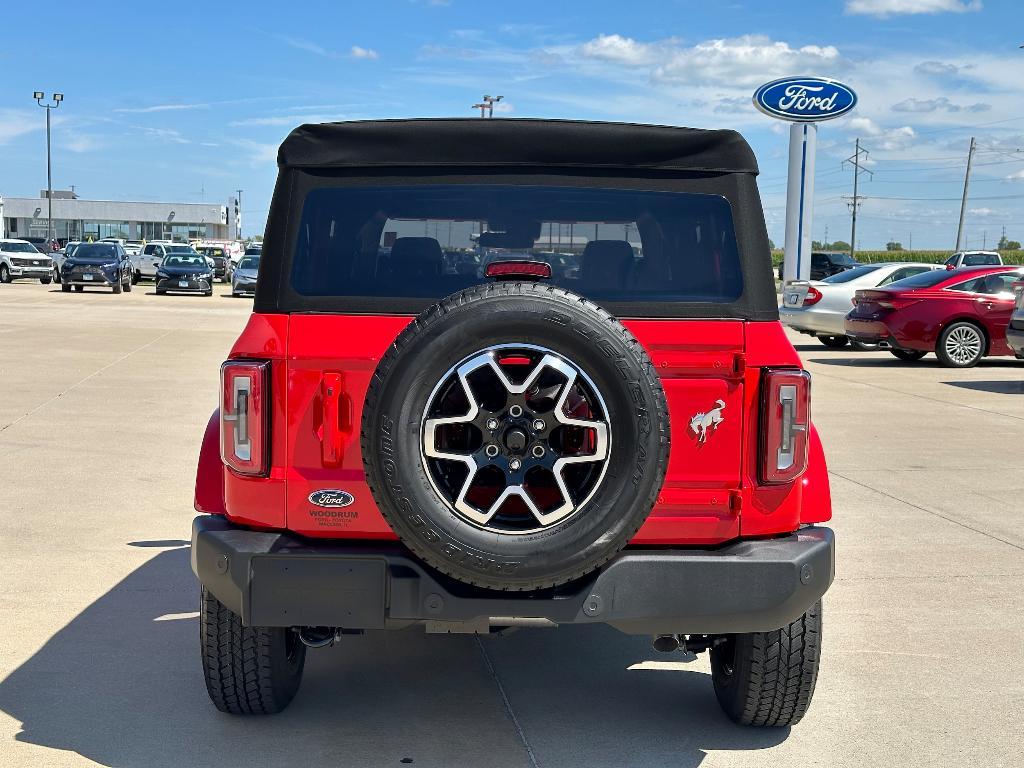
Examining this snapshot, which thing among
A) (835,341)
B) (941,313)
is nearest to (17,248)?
(835,341)

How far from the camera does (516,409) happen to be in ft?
11.7

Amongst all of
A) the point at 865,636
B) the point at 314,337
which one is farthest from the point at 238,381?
the point at 865,636

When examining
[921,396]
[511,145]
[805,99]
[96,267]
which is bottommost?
[921,396]

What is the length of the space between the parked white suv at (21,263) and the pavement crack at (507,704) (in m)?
46.4

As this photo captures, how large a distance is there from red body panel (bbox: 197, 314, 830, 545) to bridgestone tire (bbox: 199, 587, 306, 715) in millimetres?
516

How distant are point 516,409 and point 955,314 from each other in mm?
16450

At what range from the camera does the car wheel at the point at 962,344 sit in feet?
61.4

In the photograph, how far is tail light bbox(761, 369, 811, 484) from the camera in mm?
3932

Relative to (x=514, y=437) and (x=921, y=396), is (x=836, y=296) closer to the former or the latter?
(x=921, y=396)

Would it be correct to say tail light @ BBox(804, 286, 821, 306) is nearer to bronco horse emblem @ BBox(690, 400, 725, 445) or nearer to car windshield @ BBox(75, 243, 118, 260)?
bronco horse emblem @ BBox(690, 400, 725, 445)

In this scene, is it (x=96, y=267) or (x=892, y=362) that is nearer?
(x=892, y=362)

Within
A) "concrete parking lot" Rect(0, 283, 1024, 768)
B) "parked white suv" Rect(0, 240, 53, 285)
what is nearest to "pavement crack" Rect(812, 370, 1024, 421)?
"concrete parking lot" Rect(0, 283, 1024, 768)

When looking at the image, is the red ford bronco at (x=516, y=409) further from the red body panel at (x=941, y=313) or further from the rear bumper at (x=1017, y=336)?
the red body panel at (x=941, y=313)

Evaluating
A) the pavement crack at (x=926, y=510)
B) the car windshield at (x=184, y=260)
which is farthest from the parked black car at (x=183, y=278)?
the pavement crack at (x=926, y=510)
